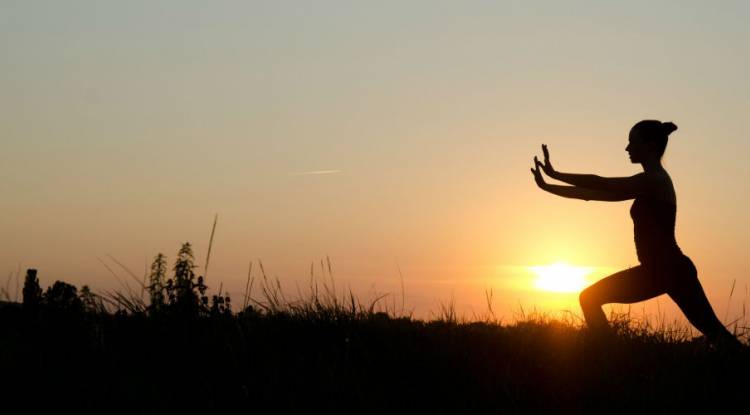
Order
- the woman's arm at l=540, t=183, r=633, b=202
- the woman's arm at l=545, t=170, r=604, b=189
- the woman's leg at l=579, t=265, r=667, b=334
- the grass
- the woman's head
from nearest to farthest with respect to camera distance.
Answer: the grass → the woman's arm at l=545, t=170, r=604, b=189 → the woman's leg at l=579, t=265, r=667, b=334 → the woman's head → the woman's arm at l=540, t=183, r=633, b=202

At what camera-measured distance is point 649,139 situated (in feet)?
27.5

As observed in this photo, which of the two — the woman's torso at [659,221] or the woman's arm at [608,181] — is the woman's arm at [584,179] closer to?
the woman's arm at [608,181]

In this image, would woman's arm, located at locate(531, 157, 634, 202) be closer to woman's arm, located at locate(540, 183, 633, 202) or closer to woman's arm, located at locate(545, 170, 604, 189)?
woman's arm, located at locate(540, 183, 633, 202)

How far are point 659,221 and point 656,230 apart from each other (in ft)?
0.29

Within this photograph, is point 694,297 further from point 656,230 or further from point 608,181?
point 608,181

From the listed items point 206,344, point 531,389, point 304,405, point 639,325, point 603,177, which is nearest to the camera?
point 304,405

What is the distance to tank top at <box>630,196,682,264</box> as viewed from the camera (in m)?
8.17

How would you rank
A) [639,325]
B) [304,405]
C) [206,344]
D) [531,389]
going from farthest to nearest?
[639,325] < [206,344] < [531,389] < [304,405]

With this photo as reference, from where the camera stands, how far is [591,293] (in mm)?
8461

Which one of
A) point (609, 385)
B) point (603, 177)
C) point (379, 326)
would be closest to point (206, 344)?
point (379, 326)

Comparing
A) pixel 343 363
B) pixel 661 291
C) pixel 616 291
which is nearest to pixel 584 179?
pixel 616 291

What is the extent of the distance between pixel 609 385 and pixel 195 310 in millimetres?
3823

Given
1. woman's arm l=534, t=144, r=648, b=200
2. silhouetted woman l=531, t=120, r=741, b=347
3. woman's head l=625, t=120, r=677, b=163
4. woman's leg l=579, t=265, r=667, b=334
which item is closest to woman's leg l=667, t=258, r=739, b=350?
silhouetted woman l=531, t=120, r=741, b=347

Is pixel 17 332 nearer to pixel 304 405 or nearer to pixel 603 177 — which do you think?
pixel 304 405
